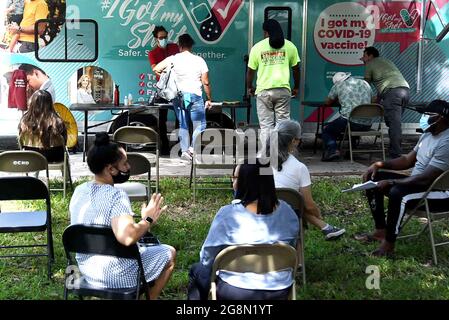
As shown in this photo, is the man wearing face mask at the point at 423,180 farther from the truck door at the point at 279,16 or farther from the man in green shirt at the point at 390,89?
the truck door at the point at 279,16

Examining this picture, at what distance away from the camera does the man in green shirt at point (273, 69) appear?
804 centimetres

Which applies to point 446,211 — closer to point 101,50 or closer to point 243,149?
point 243,149

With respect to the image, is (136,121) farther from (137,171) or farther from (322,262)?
(322,262)

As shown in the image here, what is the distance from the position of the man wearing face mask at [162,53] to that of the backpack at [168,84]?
1.77 ft

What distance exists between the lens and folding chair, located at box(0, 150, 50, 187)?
19.2 ft

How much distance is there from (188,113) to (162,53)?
3.44 feet

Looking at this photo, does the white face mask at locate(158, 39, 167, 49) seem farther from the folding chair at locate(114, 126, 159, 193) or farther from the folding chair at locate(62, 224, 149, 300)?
the folding chair at locate(62, 224, 149, 300)

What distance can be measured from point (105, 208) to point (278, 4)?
639 centimetres

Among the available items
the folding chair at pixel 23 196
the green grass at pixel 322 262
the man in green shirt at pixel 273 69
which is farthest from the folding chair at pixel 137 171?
the man in green shirt at pixel 273 69

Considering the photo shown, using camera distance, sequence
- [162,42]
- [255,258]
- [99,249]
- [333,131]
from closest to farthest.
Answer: [255,258] → [99,249] → [333,131] → [162,42]

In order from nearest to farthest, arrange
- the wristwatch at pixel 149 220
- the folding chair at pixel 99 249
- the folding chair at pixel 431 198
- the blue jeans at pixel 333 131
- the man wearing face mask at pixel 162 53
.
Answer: the folding chair at pixel 99 249 → the wristwatch at pixel 149 220 → the folding chair at pixel 431 198 → the blue jeans at pixel 333 131 → the man wearing face mask at pixel 162 53

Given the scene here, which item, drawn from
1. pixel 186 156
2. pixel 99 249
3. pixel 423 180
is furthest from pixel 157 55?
pixel 99 249

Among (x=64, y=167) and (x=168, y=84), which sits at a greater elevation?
(x=168, y=84)

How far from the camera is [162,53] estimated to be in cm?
927
